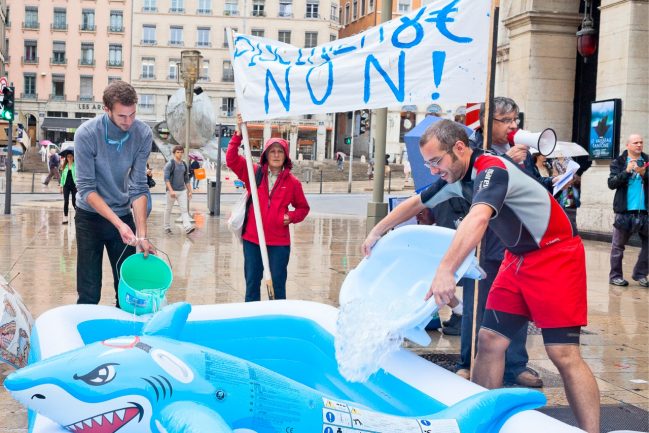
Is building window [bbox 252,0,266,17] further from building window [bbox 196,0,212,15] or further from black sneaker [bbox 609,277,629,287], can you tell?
black sneaker [bbox 609,277,629,287]

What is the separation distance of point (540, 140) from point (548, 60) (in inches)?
559

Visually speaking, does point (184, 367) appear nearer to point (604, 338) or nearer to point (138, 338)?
point (138, 338)

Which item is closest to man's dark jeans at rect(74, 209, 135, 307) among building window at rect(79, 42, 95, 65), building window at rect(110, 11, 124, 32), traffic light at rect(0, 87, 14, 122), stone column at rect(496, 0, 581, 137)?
stone column at rect(496, 0, 581, 137)

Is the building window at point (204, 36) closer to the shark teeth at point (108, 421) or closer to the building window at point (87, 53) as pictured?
the building window at point (87, 53)

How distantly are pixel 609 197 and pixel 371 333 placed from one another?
12895 millimetres

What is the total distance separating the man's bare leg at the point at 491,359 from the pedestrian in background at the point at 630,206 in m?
6.66

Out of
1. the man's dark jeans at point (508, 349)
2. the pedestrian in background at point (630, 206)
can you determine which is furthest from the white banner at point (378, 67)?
the pedestrian in background at point (630, 206)

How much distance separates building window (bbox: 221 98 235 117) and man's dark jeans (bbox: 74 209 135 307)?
7192 cm

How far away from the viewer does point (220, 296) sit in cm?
868

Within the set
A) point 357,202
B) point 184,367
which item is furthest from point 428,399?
point 357,202

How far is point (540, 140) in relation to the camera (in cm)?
480

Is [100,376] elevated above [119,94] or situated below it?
below

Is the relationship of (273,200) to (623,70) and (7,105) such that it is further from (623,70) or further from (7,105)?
(7,105)

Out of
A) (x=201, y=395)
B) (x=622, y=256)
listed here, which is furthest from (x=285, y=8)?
(x=201, y=395)
